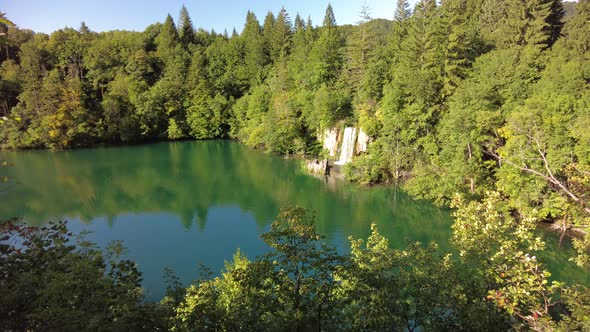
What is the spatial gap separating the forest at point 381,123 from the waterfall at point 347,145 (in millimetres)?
987

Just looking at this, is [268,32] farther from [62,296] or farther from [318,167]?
[62,296]

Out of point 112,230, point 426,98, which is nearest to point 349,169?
point 426,98

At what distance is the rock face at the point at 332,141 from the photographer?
104 feet

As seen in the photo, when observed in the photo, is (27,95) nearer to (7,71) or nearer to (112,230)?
(7,71)

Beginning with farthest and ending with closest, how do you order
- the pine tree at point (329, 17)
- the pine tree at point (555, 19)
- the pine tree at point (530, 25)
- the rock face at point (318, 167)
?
the pine tree at point (329, 17), the rock face at point (318, 167), the pine tree at point (555, 19), the pine tree at point (530, 25)

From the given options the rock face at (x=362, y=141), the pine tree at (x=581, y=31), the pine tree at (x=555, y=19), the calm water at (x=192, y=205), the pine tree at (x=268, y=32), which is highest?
the pine tree at (x=268, y=32)

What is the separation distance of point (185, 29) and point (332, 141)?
39.9 metres

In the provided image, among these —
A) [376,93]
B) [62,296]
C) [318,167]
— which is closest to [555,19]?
[376,93]

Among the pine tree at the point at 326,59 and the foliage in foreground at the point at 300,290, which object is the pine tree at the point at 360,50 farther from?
the foliage in foreground at the point at 300,290

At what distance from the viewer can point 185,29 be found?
2281 inches

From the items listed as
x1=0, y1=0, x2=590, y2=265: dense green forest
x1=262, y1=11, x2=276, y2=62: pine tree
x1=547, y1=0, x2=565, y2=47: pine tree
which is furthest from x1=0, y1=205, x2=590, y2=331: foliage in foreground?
x1=262, y1=11, x2=276, y2=62: pine tree

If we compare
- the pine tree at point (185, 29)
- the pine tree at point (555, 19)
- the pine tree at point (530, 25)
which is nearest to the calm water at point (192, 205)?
the pine tree at point (530, 25)

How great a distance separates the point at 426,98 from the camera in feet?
82.6

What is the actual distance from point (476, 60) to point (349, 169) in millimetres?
11872
